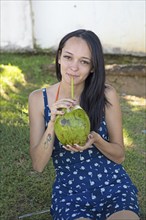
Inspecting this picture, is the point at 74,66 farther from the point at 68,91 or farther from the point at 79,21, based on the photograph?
the point at 79,21

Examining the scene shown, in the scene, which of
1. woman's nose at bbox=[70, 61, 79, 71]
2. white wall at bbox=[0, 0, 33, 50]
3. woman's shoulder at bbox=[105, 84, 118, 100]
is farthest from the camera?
white wall at bbox=[0, 0, 33, 50]

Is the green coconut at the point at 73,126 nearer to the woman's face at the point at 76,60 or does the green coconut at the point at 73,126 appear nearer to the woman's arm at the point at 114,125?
the woman's face at the point at 76,60

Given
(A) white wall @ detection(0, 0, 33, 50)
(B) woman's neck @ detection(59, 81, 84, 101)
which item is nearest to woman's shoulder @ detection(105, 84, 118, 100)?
(B) woman's neck @ detection(59, 81, 84, 101)

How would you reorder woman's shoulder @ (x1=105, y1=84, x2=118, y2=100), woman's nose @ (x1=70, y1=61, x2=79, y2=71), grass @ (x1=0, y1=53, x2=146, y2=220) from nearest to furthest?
woman's nose @ (x1=70, y1=61, x2=79, y2=71) → woman's shoulder @ (x1=105, y1=84, x2=118, y2=100) → grass @ (x1=0, y1=53, x2=146, y2=220)

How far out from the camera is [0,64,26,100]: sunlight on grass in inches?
236

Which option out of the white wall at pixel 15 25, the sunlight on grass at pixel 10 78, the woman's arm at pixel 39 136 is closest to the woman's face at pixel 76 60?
the woman's arm at pixel 39 136

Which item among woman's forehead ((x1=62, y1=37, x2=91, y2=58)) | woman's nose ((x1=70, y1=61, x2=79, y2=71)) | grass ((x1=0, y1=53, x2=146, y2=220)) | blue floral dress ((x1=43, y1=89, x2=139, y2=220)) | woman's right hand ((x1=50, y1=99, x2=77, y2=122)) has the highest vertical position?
woman's forehead ((x1=62, y1=37, x2=91, y2=58))

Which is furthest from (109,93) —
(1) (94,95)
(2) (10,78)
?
(2) (10,78)

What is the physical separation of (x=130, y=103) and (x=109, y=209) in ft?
11.7

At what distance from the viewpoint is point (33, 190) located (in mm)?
3596

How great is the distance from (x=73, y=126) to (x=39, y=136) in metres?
0.49

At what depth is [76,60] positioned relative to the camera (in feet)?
8.32

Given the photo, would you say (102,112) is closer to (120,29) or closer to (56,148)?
(56,148)

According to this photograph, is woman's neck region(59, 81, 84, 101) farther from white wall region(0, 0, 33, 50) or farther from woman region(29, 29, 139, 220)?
white wall region(0, 0, 33, 50)
